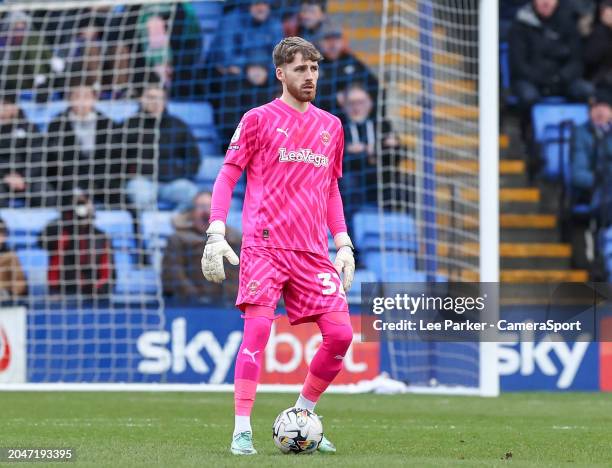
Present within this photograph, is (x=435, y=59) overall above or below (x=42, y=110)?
above

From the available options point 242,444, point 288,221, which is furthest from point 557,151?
point 242,444

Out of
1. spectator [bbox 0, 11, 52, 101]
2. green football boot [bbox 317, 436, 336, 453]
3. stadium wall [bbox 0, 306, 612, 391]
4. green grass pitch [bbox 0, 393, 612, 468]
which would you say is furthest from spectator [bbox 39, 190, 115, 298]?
green football boot [bbox 317, 436, 336, 453]

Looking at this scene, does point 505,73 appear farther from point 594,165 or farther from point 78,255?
point 78,255

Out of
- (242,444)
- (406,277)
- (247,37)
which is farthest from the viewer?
(247,37)

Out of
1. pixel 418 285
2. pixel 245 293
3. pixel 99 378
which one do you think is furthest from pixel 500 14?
pixel 245 293

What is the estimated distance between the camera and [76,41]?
50.2ft

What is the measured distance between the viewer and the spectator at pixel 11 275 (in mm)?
13781

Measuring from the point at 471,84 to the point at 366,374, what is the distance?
11.9ft

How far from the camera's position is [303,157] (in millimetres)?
6527

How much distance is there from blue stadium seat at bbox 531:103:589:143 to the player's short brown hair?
9.97 metres

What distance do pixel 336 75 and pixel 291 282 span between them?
8.58 metres

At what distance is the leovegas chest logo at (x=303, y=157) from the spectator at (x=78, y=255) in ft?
24.3

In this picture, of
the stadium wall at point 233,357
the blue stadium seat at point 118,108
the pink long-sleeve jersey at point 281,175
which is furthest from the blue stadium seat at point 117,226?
the pink long-sleeve jersey at point 281,175

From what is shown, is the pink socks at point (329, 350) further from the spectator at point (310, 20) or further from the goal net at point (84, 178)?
the spectator at point (310, 20)
